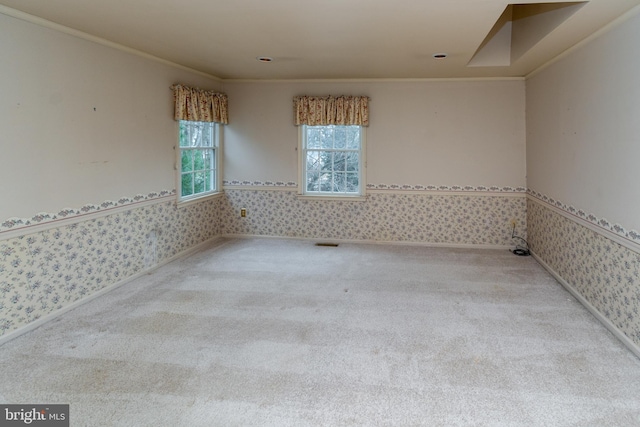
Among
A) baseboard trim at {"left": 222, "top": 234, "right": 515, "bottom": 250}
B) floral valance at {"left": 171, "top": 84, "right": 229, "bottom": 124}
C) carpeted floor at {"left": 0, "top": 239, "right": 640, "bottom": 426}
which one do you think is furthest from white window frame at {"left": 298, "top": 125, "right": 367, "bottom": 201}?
carpeted floor at {"left": 0, "top": 239, "right": 640, "bottom": 426}

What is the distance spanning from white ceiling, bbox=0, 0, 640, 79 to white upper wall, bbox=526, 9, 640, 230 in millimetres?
199

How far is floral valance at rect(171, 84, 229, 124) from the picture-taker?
4754 millimetres

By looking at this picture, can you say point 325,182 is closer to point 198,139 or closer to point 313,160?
point 313,160

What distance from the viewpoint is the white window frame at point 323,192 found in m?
5.87

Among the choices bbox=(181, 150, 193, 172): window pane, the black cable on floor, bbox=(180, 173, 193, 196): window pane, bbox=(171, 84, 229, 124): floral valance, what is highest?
bbox=(171, 84, 229, 124): floral valance

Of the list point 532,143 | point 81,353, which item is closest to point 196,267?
point 81,353

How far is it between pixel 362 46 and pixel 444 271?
8.21ft

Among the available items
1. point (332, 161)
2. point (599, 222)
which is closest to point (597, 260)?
point (599, 222)

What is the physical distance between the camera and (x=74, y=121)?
3.40 m

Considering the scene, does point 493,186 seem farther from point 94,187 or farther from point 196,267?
point 94,187

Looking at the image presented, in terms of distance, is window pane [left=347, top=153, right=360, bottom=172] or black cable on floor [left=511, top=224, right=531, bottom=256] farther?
window pane [left=347, top=153, right=360, bottom=172]

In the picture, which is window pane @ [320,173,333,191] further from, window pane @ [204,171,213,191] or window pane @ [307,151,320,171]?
window pane @ [204,171,213,191]

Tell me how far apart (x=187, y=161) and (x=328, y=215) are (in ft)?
6.82

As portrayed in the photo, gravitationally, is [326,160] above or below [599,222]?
above
